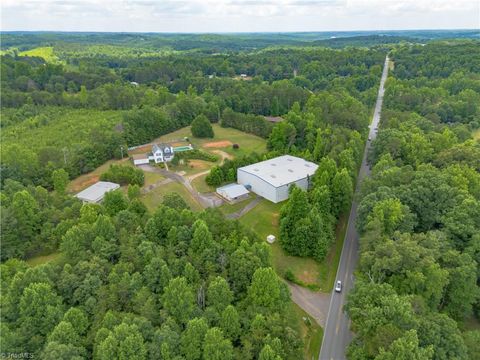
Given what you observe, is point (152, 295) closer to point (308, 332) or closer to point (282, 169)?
point (308, 332)

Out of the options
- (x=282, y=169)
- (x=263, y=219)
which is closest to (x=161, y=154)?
(x=282, y=169)

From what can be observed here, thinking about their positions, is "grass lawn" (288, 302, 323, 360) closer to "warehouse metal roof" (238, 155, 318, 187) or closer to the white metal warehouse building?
the white metal warehouse building

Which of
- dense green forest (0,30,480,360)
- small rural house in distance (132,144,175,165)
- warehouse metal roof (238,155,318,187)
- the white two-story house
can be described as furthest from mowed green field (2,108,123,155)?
warehouse metal roof (238,155,318,187)

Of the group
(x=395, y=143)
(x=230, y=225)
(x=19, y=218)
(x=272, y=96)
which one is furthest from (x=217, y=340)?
(x=272, y=96)

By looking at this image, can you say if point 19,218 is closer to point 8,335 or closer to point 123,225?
point 123,225

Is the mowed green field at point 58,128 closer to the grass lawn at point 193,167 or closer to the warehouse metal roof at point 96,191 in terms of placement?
the warehouse metal roof at point 96,191

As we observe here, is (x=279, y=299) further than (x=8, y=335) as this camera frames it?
Yes
